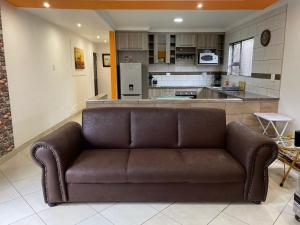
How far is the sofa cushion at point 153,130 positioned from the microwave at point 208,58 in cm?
439

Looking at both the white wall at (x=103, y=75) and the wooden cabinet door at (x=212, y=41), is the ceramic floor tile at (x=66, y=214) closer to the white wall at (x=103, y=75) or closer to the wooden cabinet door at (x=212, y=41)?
the wooden cabinet door at (x=212, y=41)

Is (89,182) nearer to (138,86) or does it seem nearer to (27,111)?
(27,111)

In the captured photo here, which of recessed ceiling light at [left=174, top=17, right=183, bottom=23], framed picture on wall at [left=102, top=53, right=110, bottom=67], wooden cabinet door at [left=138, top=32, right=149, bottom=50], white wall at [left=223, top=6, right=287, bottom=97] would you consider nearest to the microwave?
white wall at [left=223, top=6, right=287, bottom=97]

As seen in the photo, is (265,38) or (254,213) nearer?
(254,213)

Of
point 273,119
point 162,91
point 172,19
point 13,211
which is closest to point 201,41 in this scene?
point 172,19

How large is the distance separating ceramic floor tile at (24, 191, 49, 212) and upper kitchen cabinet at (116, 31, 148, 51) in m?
4.81

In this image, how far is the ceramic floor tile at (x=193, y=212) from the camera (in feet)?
6.61

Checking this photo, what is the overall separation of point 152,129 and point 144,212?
0.92m

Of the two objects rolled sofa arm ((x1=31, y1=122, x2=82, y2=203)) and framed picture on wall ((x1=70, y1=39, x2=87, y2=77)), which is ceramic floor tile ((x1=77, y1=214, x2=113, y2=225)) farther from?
framed picture on wall ((x1=70, y1=39, x2=87, y2=77))

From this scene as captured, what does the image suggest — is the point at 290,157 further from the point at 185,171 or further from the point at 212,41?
the point at 212,41

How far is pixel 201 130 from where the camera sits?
2.65 metres

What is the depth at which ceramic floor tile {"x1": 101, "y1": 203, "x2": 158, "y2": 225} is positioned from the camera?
6.59 feet

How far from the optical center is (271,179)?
2.75 meters

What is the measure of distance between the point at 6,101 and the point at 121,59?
3.84m
